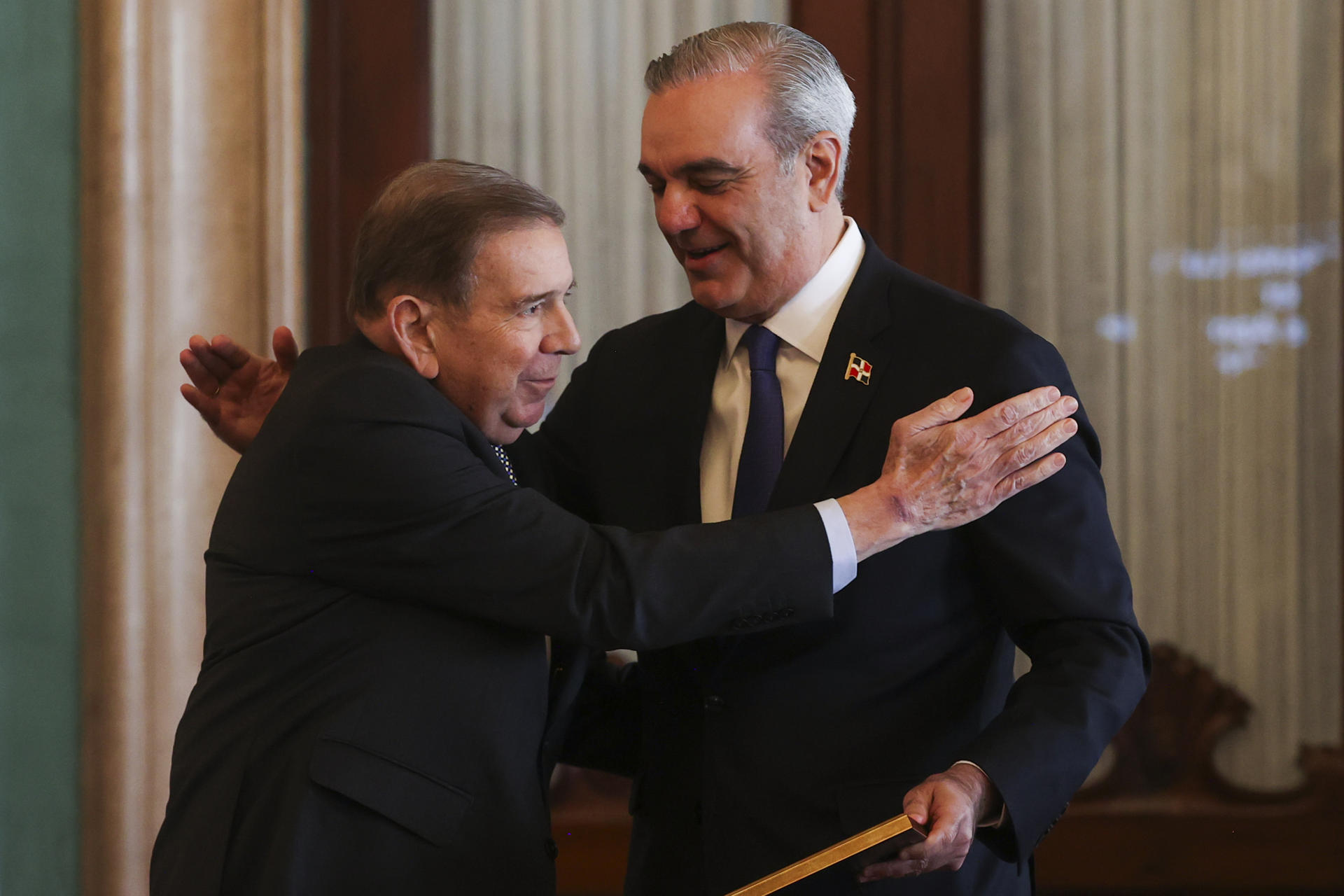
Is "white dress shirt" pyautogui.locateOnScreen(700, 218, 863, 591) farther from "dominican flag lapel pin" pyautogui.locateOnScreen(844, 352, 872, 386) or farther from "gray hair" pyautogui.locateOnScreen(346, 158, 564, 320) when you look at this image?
"gray hair" pyautogui.locateOnScreen(346, 158, 564, 320)

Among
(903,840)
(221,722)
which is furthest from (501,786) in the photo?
(903,840)

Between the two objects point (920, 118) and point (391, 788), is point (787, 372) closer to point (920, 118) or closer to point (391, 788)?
point (391, 788)

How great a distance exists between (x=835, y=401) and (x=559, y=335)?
1.23ft

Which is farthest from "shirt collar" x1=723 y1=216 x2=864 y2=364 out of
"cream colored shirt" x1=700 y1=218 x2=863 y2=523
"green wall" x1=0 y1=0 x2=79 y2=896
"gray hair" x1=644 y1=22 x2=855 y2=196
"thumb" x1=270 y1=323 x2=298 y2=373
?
"green wall" x1=0 y1=0 x2=79 y2=896

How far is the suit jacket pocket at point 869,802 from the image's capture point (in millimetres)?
1500

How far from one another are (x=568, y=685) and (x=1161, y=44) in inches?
86.8

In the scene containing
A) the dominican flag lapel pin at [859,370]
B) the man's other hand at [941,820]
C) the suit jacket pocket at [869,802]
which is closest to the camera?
the man's other hand at [941,820]

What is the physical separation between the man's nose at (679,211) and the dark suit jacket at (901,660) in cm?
24

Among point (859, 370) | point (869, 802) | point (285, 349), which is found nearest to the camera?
point (869, 802)

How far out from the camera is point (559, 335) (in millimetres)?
1637

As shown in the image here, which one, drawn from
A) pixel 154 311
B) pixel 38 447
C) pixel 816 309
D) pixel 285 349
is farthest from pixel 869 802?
pixel 38 447

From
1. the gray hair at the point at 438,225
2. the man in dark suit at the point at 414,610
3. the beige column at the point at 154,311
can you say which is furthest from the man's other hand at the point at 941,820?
the beige column at the point at 154,311

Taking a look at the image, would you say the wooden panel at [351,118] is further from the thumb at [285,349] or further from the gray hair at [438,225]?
the gray hair at [438,225]

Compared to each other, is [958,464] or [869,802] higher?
[958,464]
